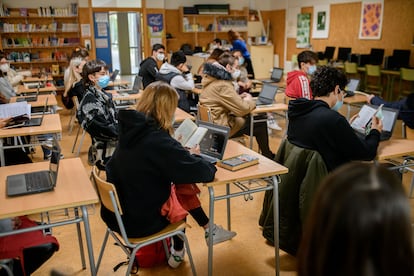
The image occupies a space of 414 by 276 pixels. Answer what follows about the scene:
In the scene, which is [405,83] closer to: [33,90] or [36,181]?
[33,90]

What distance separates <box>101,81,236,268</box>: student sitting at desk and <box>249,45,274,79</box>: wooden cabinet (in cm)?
1004

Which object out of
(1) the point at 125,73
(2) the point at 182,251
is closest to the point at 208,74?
(2) the point at 182,251

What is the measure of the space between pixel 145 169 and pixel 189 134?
0.57 meters

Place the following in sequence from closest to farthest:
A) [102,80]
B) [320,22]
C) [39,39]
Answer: [102,80] < [39,39] < [320,22]

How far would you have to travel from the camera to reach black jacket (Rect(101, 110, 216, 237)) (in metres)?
2.06

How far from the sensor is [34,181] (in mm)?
2227

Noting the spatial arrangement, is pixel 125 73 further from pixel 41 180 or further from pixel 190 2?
pixel 41 180

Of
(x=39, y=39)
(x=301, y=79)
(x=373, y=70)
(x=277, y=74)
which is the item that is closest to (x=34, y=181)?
(x=301, y=79)

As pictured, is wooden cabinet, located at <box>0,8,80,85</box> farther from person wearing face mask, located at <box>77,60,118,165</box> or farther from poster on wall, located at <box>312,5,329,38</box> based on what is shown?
person wearing face mask, located at <box>77,60,118,165</box>

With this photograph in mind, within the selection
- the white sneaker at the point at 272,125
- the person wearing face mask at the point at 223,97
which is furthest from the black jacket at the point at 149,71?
the white sneaker at the point at 272,125

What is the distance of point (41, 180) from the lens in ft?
7.32

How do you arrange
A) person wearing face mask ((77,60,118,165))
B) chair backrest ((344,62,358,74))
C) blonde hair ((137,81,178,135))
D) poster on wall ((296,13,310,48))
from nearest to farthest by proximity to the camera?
blonde hair ((137,81,178,135)), person wearing face mask ((77,60,118,165)), chair backrest ((344,62,358,74)), poster on wall ((296,13,310,48))

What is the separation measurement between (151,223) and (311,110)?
4.07ft

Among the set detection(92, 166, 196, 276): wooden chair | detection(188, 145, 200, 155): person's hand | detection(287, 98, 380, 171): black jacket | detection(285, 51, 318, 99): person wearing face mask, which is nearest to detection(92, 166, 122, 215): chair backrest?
detection(92, 166, 196, 276): wooden chair
